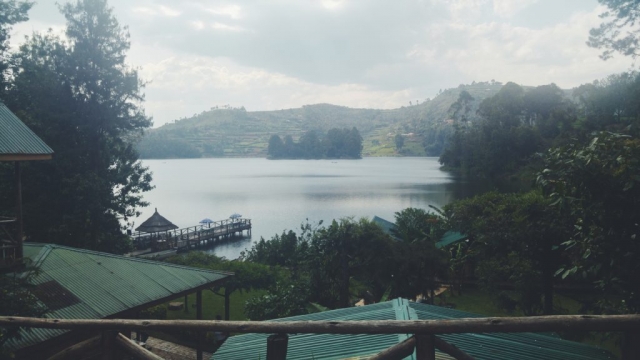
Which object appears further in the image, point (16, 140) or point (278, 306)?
point (278, 306)

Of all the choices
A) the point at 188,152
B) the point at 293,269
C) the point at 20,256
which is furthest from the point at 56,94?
the point at 188,152

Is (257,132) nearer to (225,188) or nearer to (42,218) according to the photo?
(225,188)

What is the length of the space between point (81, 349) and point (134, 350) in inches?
21.0

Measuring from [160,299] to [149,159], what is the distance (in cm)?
16175

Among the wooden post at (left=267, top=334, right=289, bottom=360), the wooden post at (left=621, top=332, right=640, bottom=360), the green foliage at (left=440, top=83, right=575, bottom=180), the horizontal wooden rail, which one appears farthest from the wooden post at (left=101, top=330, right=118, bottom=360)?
the green foliage at (left=440, top=83, right=575, bottom=180)

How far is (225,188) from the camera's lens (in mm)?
68688

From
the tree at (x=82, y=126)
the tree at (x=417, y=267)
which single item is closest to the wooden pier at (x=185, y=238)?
the tree at (x=82, y=126)

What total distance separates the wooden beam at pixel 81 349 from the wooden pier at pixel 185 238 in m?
25.7

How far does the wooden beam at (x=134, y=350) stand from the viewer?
279cm

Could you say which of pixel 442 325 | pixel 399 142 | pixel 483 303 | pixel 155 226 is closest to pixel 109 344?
pixel 442 325

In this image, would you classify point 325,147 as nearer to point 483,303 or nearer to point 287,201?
point 287,201

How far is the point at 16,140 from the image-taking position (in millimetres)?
7871

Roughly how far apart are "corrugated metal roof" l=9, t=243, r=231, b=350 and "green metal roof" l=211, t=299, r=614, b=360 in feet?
10.1

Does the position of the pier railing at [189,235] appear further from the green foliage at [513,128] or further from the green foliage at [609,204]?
the green foliage at [513,128]
